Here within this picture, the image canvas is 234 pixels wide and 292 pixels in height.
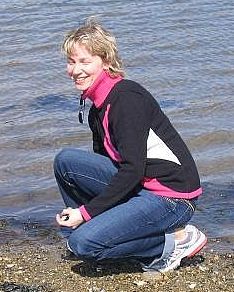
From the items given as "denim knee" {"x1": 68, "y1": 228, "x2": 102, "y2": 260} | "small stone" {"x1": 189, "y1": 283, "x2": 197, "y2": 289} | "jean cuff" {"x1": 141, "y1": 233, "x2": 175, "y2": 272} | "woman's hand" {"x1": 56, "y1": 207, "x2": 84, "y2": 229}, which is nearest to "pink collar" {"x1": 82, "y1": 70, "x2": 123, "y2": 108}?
"woman's hand" {"x1": 56, "y1": 207, "x2": 84, "y2": 229}

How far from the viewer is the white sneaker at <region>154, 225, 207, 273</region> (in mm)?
5129

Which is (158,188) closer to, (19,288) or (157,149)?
(157,149)

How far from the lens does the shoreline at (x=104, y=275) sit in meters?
4.96

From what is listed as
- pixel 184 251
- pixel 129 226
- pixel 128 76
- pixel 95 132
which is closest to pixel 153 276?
pixel 184 251

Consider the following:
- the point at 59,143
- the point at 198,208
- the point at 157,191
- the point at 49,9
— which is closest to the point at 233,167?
the point at 198,208

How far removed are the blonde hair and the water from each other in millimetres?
1564

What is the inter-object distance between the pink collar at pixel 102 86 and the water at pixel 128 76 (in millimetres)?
1412

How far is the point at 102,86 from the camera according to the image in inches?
195

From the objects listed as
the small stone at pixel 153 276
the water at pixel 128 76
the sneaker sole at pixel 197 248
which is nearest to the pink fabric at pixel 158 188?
the sneaker sole at pixel 197 248

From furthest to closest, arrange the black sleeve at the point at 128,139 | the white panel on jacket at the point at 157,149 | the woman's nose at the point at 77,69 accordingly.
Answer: the woman's nose at the point at 77,69, the white panel on jacket at the point at 157,149, the black sleeve at the point at 128,139

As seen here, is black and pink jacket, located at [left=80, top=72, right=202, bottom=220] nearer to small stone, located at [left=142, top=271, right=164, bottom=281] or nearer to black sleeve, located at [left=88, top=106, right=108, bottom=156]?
black sleeve, located at [left=88, top=106, right=108, bottom=156]

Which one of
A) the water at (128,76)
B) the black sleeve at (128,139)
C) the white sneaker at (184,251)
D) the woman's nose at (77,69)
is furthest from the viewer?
the water at (128,76)

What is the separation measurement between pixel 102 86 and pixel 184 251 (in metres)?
1.15

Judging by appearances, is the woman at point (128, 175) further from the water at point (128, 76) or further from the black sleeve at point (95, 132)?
the water at point (128, 76)
